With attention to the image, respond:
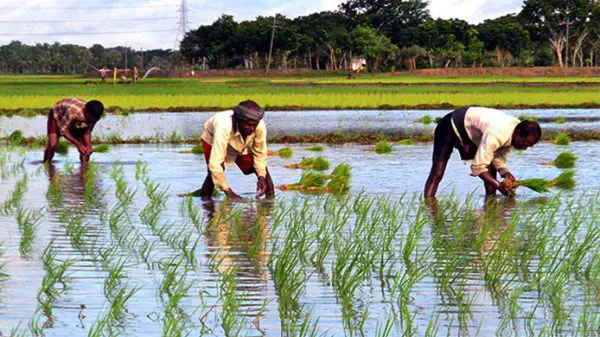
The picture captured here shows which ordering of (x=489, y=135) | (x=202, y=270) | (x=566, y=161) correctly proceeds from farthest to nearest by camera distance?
(x=566, y=161)
(x=489, y=135)
(x=202, y=270)

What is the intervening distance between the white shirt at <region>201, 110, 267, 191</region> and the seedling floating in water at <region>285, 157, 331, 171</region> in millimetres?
3240

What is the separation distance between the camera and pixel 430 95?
31656mm

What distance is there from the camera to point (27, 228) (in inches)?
264

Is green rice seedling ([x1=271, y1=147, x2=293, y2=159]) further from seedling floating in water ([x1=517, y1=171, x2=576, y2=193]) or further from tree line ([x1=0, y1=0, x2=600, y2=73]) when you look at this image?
tree line ([x1=0, y1=0, x2=600, y2=73])

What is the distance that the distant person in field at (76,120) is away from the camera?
36.5 feet

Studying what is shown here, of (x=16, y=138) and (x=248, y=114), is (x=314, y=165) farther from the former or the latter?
(x=16, y=138)

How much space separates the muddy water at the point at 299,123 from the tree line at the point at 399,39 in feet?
172

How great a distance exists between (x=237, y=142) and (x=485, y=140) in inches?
71.1

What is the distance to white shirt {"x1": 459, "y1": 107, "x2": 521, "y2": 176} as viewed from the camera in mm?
7727

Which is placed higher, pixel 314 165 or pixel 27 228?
pixel 27 228

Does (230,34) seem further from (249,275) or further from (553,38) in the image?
(249,275)

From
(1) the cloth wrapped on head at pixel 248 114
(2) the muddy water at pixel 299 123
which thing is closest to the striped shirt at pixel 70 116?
(1) the cloth wrapped on head at pixel 248 114

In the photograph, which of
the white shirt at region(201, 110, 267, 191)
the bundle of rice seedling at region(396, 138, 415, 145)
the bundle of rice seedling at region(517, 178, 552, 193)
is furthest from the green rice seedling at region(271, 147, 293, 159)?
the white shirt at region(201, 110, 267, 191)

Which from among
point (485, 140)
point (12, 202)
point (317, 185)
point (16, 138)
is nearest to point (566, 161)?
point (317, 185)
